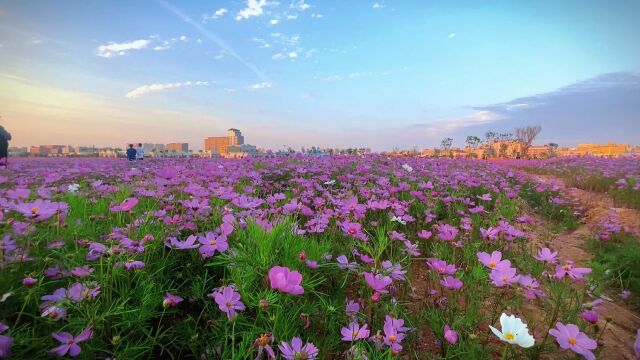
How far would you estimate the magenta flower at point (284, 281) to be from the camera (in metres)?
1.09

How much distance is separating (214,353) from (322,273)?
0.66m

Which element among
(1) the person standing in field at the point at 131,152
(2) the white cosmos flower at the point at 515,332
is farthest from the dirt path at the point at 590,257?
(1) the person standing in field at the point at 131,152

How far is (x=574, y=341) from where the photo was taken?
119 cm

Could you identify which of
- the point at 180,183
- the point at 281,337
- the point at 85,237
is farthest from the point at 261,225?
the point at 180,183

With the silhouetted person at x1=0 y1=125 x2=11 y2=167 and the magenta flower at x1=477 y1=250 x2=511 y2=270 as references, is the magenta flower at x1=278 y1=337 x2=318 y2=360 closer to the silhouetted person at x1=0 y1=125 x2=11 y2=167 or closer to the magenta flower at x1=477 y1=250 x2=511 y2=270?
the magenta flower at x1=477 y1=250 x2=511 y2=270

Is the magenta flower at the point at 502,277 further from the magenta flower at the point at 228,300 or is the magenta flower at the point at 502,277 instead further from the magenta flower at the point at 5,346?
the magenta flower at the point at 5,346

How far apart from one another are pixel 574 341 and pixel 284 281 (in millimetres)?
1077

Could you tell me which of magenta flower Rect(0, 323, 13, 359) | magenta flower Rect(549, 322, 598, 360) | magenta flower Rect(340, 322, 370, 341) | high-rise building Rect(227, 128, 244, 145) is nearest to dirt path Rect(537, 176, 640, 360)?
magenta flower Rect(549, 322, 598, 360)

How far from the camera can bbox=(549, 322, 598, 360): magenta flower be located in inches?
44.7

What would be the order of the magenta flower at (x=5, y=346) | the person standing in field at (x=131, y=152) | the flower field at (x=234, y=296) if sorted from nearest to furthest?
the magenta flower at (x=5, y=346), the flower field at (x=234, y=296), the person standing in field at (x=131, y=152)

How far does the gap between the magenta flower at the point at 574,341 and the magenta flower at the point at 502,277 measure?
0.85ft

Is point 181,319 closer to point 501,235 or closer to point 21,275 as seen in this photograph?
point 21,275

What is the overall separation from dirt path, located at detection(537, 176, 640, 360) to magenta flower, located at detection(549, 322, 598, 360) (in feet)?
1.00

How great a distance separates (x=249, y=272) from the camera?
4.38 ft
